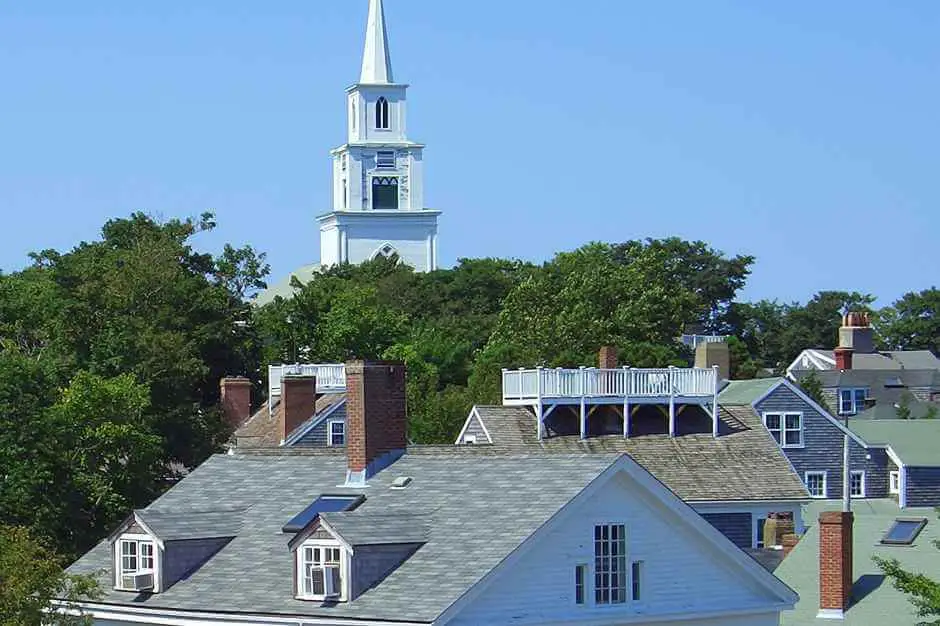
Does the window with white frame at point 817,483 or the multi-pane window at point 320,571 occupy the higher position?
the multi-pane window at point 320,571

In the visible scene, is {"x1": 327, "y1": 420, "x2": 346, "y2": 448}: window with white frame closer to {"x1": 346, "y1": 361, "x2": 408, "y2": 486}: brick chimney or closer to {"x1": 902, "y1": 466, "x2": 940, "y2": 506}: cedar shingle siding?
{"x1": 902, "y1": 466, "x2": 940, "y2": 506}: cedar shingle siding

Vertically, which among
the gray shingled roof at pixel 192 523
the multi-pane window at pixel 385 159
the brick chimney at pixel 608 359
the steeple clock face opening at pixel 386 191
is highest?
the multi-pane window at pixel 385 159

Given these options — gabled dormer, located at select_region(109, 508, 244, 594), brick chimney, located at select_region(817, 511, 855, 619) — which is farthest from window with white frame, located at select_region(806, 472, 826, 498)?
gabled dormer, located at select_region(109, 508, 244, 594)

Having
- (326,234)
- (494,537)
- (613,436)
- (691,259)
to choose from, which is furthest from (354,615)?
(326,234)

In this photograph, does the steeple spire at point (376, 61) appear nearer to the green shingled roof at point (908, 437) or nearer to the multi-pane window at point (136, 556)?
the green shingled roof at point (908, 437)

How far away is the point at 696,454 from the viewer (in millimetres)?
66438

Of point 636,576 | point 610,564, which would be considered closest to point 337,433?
point 636,576

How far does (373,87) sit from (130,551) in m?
155

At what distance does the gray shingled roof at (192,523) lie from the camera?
4084 centimetres

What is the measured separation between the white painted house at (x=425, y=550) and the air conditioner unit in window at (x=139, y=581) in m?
0.02

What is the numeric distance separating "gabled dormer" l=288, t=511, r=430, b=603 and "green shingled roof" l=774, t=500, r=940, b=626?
373 inches

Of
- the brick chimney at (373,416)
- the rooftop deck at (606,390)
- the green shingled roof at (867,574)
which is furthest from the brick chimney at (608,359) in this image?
the brick chimney at (373,416)

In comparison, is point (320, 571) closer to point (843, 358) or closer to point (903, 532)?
point (903, 532)

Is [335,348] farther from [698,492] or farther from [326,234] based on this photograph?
[326,234]
